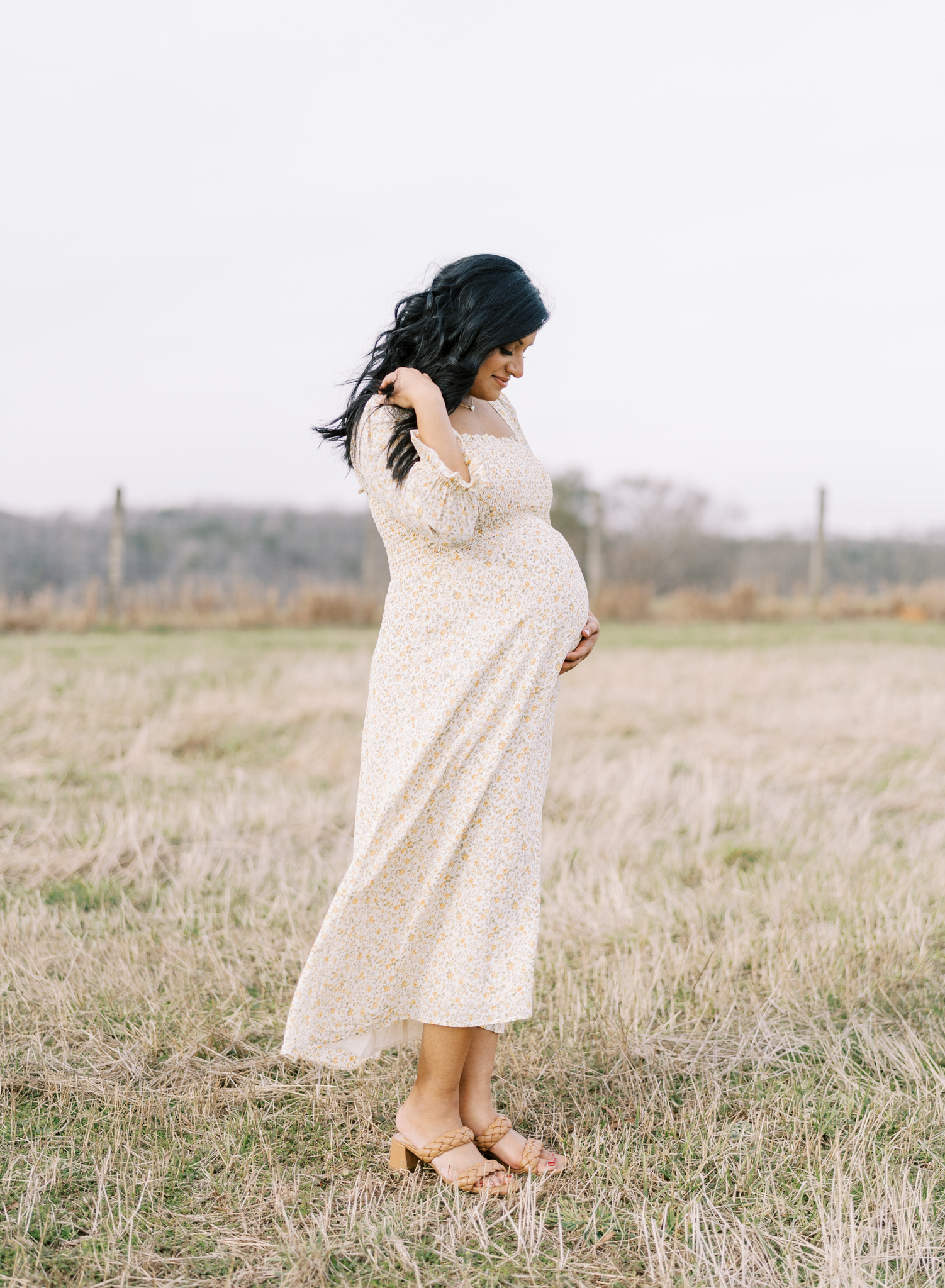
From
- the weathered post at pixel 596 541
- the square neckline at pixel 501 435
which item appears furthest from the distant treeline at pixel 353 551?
the square neckline at pixel 501 435

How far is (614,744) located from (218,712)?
2.39 meters

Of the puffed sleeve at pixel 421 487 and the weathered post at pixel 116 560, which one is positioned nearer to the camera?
the puffed sleeve at pixel 421 487

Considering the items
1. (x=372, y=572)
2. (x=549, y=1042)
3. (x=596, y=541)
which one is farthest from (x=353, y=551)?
(x=549, y=1042)

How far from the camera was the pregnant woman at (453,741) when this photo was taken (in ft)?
6.40

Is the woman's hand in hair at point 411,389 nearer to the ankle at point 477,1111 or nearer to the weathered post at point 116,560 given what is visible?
the ankle at point 477,1111

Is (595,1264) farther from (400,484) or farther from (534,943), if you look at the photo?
(400,484)

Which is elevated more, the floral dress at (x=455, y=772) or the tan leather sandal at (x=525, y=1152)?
the floral dress at (x=455, y=772)

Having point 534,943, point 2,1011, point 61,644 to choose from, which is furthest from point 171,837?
point 61,644

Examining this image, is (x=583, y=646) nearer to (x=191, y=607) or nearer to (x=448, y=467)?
(x=448, y=467)

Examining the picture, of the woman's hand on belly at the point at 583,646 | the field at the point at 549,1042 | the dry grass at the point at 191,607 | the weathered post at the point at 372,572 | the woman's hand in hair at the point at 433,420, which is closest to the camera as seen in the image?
the field at the point at 549,1042

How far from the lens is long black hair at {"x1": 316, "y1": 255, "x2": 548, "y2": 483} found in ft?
6.40

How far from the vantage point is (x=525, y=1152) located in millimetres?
2020

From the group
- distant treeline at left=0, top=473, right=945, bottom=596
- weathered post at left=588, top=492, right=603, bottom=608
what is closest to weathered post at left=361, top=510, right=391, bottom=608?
distant treeline at left=0, top=473, right=945, bottom=596

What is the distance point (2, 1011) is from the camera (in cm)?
252
